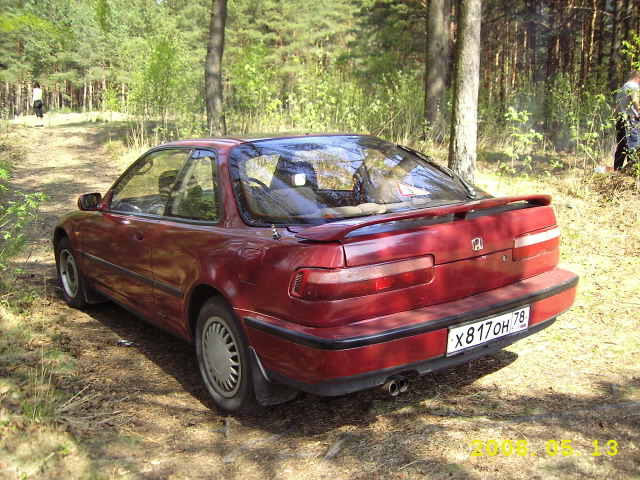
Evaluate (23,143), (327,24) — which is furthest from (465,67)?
(327,24)

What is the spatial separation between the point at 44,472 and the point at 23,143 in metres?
18.9

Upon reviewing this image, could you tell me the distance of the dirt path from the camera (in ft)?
8.45

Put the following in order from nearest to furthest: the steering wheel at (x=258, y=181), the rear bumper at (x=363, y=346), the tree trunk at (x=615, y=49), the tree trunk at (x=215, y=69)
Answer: the rear bumper at (x=363, y=346), the steering wheel at (x=258, y=181), the tree trunk at (x=215, y=69), the tree trunk at (x=615, y=49)

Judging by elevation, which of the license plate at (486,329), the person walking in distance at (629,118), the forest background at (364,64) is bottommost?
the license plate at (486,329)

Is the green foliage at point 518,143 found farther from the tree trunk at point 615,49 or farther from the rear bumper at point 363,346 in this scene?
the rear bumper at point 363,346

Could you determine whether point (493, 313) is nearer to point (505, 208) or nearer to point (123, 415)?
point (505, 208)

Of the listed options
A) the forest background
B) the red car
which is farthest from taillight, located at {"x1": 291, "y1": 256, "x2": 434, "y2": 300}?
the forest background

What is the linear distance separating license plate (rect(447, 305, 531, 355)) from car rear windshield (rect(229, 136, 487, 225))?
0.82 meters

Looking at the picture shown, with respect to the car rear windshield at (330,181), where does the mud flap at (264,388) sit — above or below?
below

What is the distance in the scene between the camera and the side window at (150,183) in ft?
13.1

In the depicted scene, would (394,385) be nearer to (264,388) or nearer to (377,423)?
(377,423)

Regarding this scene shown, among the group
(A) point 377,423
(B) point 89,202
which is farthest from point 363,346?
(B) point 89,202

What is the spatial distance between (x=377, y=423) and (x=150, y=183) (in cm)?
252
